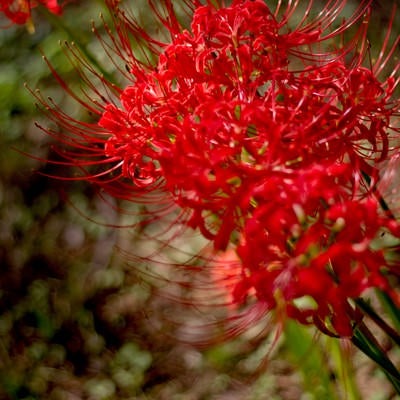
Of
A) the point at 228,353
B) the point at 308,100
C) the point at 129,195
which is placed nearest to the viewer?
the point at 308,100

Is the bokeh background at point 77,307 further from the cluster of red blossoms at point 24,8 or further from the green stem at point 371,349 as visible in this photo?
the green stem at point 371,349

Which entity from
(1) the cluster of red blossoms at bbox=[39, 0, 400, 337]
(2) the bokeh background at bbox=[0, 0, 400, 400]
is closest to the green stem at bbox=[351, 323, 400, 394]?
(1) the cluster of red blossoms at bbox=[39, 0, 400, 337]

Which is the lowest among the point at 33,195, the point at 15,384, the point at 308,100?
the point at 15,384

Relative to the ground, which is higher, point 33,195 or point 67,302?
point 33,195

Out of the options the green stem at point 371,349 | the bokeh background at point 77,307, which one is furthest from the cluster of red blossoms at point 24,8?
the green stem at point 371,349

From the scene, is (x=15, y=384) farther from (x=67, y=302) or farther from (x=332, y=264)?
(x=332, y=264)

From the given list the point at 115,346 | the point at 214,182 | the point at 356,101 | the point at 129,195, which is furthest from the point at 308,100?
the point at 115,346
